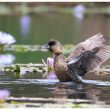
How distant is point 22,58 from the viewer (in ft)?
43.2

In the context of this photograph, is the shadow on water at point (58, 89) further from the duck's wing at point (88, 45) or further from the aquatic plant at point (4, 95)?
the duck's wing at point (88, 45)

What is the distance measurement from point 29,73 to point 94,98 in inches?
107

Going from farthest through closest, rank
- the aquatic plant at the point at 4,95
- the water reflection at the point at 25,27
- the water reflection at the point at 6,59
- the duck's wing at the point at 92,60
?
1. the water reflection at the point at 25,27
2. the water reflection at the point at 6,59
3. the duck's wing at the point at 92,60
4. the aquatic plant at the point at 4,95

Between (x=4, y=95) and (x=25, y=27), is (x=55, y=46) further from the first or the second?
(x=25, y=27)

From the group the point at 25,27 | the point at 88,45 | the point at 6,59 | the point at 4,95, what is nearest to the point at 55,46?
the point at 88,45

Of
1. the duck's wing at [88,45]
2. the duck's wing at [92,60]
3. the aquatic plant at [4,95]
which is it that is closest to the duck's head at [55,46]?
the duck's wing at [92,60]

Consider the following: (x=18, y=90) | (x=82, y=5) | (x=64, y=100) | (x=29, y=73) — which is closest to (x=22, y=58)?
(x=29, y=73)

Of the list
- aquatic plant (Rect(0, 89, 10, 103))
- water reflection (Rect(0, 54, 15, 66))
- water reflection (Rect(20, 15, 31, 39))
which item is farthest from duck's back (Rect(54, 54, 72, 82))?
water reflection (Rect(20, 15, 31, 39))

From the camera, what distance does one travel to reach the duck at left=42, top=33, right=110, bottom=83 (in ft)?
31.8

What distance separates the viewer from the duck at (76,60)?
968cm

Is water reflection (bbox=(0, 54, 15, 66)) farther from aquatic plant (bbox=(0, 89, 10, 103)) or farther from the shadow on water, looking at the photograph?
aquatic plant (bbox=(0, 89, 10, 103))

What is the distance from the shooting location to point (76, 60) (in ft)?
32.0

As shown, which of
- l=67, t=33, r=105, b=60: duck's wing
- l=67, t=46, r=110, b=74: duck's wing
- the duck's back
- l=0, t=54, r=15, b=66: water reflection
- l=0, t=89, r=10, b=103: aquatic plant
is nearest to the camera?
l=0, t=89, r=10, b=103: aquatic plant

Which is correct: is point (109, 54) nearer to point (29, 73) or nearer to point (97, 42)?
point (97, 42)
